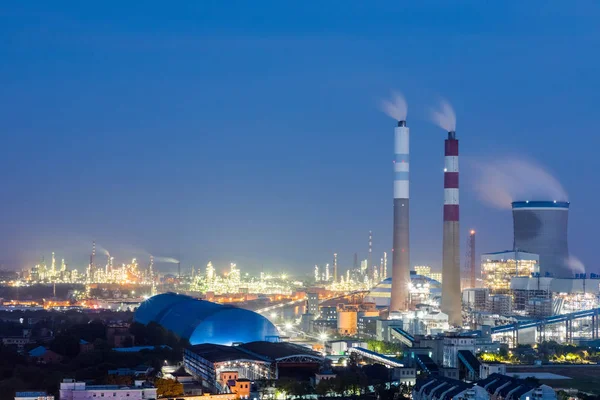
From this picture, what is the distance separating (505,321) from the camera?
44.2m

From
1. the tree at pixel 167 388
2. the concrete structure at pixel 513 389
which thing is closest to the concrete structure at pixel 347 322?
the concrete structure at pixel 513 389

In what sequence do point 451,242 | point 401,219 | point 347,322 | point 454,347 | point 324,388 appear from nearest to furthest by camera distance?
point 324,388 → point 454,347 → point 451,242 → point 401,219 → point 347,322

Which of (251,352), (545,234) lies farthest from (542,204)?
(251,352)

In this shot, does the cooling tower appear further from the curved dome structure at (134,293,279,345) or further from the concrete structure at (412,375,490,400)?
the concrete structure at (412,375,490,400)

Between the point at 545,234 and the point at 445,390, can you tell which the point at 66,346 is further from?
the point at 545,234

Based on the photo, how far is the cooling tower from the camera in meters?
53.5

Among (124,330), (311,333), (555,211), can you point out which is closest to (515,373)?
(124,330)

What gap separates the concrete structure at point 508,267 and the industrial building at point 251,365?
20.8 m

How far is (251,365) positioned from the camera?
30.4 metres

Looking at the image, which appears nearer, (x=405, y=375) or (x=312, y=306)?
(x=405, y=375)

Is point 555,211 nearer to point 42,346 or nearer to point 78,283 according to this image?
point 42,346

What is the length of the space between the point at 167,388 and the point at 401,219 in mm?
21591

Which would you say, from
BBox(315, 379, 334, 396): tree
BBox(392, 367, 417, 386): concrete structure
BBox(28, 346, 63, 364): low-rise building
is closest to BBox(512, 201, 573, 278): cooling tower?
BBox(392, 367, 417, 386): concrete structure

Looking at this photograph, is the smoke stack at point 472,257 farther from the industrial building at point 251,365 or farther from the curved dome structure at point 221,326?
the industrial building at point 251,365
